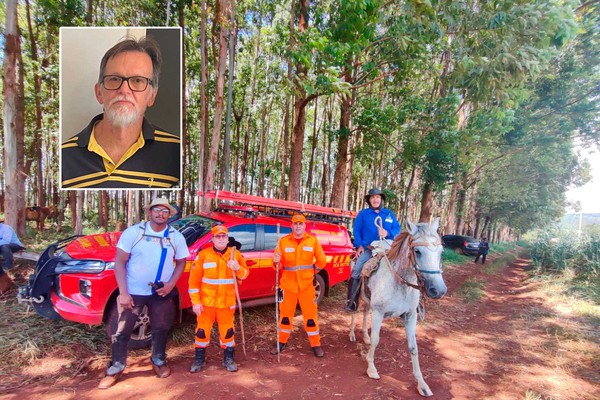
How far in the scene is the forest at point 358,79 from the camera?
639 cm

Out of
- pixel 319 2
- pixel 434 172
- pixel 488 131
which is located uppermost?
pixel 319 2

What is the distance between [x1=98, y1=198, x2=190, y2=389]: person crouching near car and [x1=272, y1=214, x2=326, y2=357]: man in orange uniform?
1.37 meters

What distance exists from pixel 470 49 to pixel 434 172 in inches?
240

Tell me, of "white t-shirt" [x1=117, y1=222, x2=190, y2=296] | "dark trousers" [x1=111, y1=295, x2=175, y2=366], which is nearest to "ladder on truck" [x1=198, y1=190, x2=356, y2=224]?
"white t-shirt" [x1=117, y1=222, x2=190, y2=296]

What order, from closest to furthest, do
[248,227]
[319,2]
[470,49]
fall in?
[248,227]
[470,49]
[319,2]

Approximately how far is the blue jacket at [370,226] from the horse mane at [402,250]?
91cm

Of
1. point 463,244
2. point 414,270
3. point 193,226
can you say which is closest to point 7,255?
point 193,226

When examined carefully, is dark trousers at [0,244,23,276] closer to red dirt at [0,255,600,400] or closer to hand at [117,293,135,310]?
red dirt at [0,255,600,400]

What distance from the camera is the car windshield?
4670 mm

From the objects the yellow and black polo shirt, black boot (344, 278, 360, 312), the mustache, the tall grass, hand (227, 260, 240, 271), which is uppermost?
the mustache

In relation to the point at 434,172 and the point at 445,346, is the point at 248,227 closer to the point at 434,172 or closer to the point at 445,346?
the point at 445,346

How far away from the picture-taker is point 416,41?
670 cm

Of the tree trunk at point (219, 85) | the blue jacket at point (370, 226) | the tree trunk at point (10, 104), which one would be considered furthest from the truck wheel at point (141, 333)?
the tree trunk at point (10, 104)

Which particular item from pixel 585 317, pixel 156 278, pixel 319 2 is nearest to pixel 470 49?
pixel 319 2
